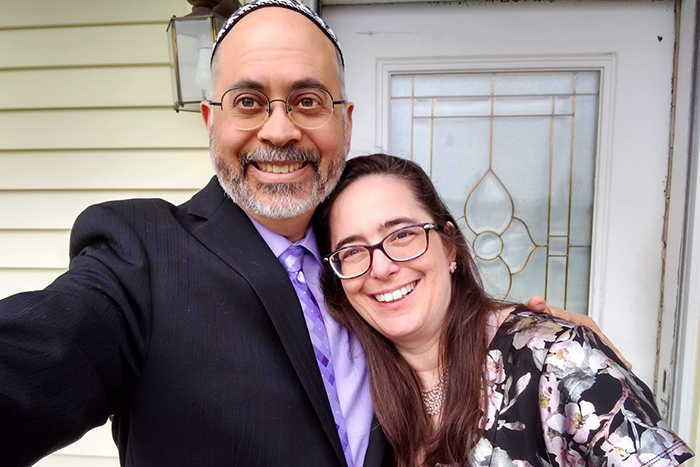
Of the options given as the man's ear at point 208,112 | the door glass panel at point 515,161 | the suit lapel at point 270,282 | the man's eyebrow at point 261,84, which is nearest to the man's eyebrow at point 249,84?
the man's eyebrow at point 261,84

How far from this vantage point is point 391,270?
1.12 m

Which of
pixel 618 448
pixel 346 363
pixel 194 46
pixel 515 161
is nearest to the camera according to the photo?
pixel 618 448

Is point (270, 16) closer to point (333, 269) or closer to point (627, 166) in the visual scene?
point (333, 269)

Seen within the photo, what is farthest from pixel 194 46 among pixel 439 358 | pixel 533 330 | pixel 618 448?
pixel 618 448

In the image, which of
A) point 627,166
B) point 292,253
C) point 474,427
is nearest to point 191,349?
point 292,253

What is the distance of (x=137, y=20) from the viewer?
188cm

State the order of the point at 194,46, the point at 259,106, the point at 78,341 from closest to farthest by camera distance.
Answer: the point at 78,341
the point at 259,106
the point at 194,46

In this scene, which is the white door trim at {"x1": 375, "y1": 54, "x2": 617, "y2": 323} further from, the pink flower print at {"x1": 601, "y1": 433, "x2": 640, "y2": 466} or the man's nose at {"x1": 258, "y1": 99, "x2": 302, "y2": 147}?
the pink flower print at {"x1": 601, "y1": 433, "x2": 640, "y2": 466}

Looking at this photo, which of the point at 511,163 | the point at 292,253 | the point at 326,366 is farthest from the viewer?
the point at 511,163

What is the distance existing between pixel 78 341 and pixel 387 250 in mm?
682

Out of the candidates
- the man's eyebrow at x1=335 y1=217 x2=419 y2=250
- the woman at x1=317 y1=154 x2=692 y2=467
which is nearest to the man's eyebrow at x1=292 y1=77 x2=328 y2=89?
the woman at x1=317 y1=154 x2=692 y2=467

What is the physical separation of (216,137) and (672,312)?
188cm

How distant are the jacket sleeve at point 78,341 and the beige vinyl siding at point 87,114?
107cm

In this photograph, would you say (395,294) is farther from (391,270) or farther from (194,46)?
(194,46)
